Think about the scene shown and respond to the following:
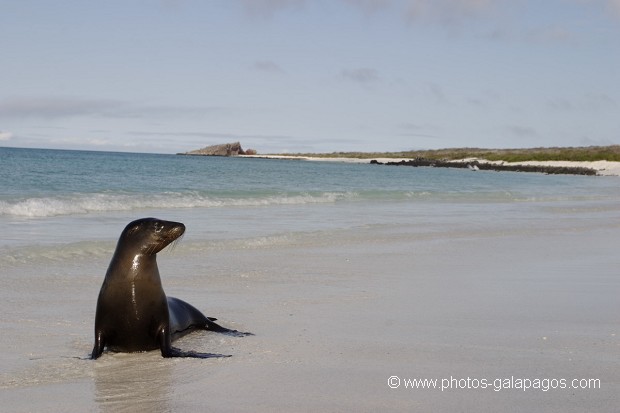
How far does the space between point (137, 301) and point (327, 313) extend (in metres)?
2.02

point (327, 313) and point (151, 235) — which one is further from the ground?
point (151, 235)

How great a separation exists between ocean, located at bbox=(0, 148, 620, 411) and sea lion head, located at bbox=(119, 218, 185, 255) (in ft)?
2.52

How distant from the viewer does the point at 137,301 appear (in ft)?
19.7

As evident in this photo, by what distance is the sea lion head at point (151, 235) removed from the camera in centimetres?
625

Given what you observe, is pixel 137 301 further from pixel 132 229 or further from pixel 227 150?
pixel 227 150

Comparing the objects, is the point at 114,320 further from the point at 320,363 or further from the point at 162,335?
the point at 320,363

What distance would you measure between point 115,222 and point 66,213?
8.08 ft

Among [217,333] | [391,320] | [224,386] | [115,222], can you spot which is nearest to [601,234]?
[115,222]

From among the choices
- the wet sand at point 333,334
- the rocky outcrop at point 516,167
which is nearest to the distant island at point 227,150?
the rocky outcrop at point 516,167

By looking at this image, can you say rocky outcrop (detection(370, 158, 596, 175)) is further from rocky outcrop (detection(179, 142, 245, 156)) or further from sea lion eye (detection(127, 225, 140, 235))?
sea lion eye (detection(127, 225, 140, 235))

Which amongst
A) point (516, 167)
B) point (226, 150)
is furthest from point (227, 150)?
point (516, 167)

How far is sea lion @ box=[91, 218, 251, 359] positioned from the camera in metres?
5.92

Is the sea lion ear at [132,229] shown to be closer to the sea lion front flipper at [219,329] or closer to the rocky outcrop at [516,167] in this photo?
the sea lion front flipper at [219,329]

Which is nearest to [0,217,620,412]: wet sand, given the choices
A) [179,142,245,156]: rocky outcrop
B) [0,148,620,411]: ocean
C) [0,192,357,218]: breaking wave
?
[0,148,620,411]: ocean
